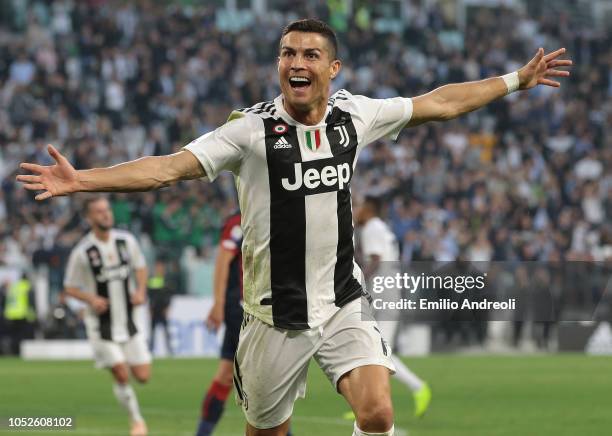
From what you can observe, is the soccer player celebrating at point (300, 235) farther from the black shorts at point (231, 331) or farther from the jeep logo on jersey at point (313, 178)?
the black shorts at point (231, 331)

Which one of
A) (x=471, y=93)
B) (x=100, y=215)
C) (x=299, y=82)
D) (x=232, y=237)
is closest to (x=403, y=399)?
(x=100, y=215)

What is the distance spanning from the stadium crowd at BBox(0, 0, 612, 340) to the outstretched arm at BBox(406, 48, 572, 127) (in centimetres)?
1482

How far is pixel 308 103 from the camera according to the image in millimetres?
6367

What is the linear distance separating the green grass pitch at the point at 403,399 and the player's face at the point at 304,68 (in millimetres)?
5047

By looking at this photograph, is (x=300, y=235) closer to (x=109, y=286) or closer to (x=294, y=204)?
(x=294, y=204)

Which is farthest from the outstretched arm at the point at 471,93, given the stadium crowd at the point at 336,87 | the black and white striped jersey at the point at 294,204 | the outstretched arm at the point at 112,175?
the stadium crowd at the point at 336,87

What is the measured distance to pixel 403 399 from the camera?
14.1m

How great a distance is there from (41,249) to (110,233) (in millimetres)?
9475

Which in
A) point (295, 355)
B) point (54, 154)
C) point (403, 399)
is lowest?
point (403, 399)

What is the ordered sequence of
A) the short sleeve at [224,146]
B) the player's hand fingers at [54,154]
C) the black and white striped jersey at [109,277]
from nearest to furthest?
the player's hand fingers at [54,154] < the short sleeve at [224,146] < the black and white striped jersey at [109,277]

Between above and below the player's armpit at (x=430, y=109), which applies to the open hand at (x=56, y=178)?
below

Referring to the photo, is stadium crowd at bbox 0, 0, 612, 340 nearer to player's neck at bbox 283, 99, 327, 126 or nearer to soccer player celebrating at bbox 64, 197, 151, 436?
soccer player celebrating at bbox 64, 197, 151, 436

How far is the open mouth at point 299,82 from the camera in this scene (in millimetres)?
6359

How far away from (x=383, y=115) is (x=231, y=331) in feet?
11.2
